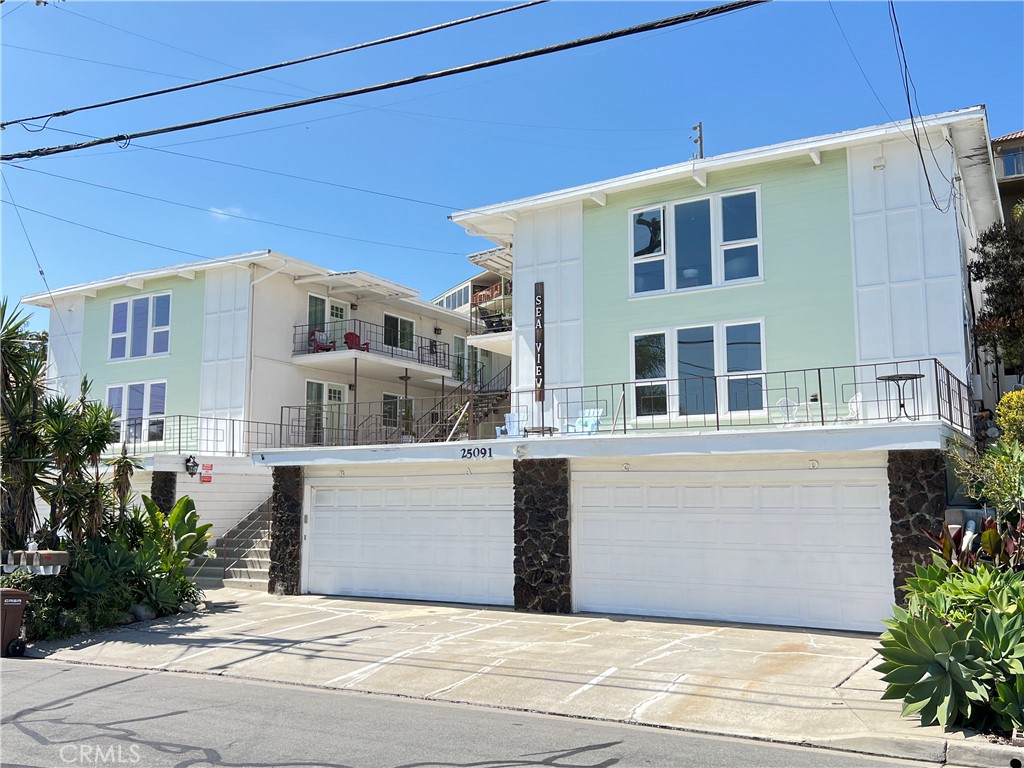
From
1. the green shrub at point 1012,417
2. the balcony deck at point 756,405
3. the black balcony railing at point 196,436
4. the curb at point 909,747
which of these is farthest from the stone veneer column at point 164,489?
the green shrub at point 1012,417

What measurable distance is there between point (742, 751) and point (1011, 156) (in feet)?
85.7

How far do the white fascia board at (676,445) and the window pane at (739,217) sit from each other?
4.39 metres

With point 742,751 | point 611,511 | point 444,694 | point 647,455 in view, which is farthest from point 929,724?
point 611,511

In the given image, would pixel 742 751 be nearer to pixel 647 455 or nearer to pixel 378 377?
pixel 647 455

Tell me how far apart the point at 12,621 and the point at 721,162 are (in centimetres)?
1387

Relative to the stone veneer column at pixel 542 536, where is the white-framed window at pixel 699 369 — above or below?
above

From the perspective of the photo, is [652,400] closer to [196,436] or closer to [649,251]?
[649,251]

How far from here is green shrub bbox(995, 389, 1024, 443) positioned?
42.4 ft

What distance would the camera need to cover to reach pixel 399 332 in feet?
97.2

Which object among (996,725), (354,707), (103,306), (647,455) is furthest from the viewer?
(103,306)

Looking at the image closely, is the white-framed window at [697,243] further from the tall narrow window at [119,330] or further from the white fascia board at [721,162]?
the tall narrow window at [119,330]

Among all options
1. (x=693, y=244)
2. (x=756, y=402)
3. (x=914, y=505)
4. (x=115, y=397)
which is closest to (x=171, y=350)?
(x=115, y=397)

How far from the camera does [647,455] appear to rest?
45.3 ft

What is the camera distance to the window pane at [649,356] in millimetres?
16391
